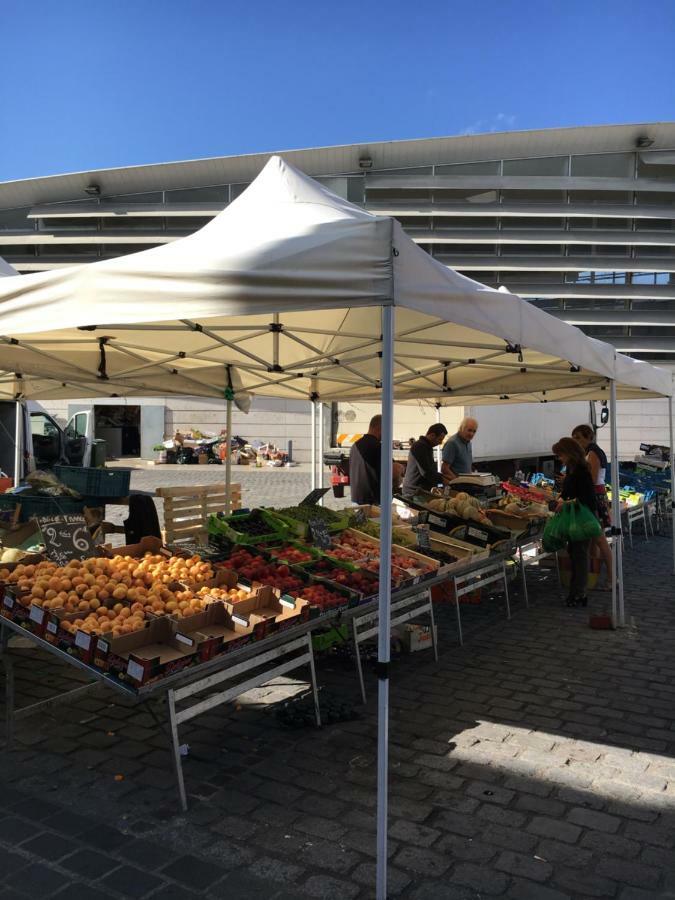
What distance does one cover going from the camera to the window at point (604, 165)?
95.1ft

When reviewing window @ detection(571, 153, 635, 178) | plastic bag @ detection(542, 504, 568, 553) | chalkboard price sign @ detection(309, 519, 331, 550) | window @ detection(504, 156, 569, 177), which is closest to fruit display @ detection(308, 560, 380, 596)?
chalkboard price sign @ detection(309, 519, 331, 550)

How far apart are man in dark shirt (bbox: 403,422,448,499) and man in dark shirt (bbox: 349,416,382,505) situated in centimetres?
94

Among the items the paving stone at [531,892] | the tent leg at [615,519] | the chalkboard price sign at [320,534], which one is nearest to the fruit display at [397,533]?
the chalkboard price sign at [320,534]

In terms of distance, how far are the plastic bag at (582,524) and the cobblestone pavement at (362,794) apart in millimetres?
1868

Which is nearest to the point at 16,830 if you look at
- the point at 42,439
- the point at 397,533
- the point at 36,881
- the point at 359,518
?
the point at 36,881

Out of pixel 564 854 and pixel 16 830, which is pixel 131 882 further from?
pixel 564 854

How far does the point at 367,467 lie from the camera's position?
733 cm

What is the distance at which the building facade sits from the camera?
28734 millimetres

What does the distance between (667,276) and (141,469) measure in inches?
919

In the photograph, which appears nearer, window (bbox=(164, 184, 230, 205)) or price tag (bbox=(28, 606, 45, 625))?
price tag (bbox=(28, 606, 45, 625))

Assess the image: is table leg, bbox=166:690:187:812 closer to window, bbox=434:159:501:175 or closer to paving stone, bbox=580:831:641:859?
paving stone, bbox=580:831:641:859

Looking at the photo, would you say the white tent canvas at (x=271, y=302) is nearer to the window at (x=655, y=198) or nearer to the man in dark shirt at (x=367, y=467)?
the man in dark shirt at (x=367, y=467)

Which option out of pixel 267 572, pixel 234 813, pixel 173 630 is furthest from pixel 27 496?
pixel 234 813

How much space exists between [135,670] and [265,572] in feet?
5.48
